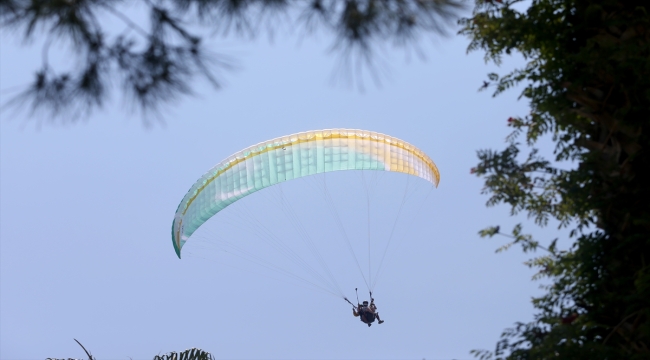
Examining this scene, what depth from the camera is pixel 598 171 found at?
5.69 meters

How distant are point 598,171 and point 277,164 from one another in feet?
28.3

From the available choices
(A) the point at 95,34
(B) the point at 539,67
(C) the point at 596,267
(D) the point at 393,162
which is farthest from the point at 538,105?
(D) the point at 393,162

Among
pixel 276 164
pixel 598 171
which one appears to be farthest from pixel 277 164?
pixel 598 171

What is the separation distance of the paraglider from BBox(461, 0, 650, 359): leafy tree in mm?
7812

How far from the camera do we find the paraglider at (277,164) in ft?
45.3

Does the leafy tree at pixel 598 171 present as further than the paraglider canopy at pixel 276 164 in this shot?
No

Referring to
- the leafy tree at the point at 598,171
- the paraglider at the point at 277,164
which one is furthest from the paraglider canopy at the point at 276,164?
the leafy tree at the point at 598,171

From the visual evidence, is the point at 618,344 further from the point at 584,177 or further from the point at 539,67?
the point at 539,67

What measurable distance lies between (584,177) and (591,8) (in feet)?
3.68

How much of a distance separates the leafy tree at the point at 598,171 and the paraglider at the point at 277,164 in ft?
25.6

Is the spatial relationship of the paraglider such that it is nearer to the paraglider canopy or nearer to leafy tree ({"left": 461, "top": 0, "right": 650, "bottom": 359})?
the paraglider canopy

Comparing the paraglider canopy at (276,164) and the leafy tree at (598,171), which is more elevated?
the paraglider canopy at (276,164)

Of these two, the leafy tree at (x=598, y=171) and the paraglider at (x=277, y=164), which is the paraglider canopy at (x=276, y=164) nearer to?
the paraglider at (x=277, y=164)

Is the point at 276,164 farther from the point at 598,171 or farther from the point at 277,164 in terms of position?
the point at 598,171
